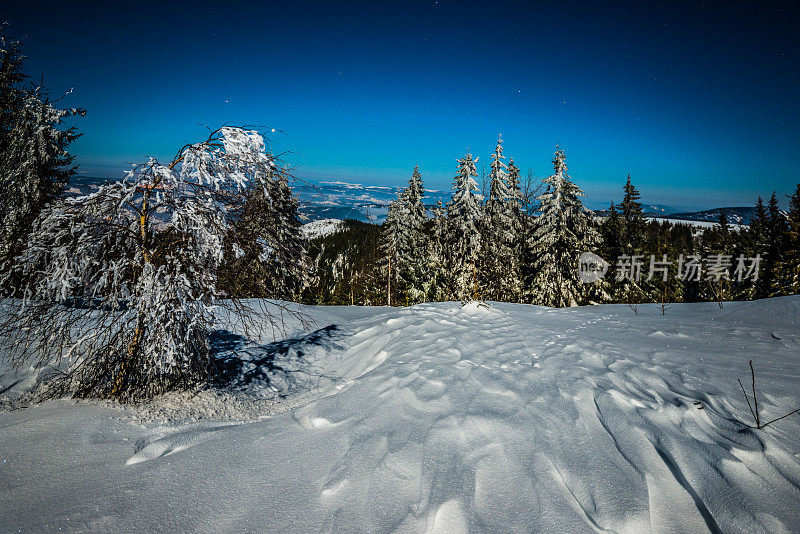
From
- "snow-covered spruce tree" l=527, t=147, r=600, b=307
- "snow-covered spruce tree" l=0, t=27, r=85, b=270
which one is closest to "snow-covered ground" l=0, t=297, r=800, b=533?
"snow-covered spruce tree" l=0, t=27, r=85, b=270

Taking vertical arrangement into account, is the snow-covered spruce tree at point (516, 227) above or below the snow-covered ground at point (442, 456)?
above

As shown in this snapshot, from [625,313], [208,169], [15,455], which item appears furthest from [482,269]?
[15,455]

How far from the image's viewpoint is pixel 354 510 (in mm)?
2193

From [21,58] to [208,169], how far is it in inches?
626

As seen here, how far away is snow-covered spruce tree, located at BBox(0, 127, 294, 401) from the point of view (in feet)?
11.5

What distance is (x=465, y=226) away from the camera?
19625 millimetres

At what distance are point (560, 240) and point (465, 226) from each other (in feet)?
22.1

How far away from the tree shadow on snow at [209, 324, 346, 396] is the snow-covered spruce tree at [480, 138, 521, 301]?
1497 cm

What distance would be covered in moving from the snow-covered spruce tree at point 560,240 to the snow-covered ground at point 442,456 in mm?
17007

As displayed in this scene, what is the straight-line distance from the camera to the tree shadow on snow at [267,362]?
502cm

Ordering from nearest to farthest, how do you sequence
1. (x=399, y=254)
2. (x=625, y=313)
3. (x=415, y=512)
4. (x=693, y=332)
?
(x=415, y=512), (x=693, y=332), (x=625, y=313), (x=399, y=254)

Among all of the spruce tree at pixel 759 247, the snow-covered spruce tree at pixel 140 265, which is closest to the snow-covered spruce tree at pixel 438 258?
the snow-covered spruce tree at pixel 140 265

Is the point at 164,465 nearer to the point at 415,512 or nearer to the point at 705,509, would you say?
the point at 415,512

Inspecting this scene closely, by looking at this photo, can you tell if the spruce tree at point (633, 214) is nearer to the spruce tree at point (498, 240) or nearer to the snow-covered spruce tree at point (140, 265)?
the spruce tree at point (498, 240)
